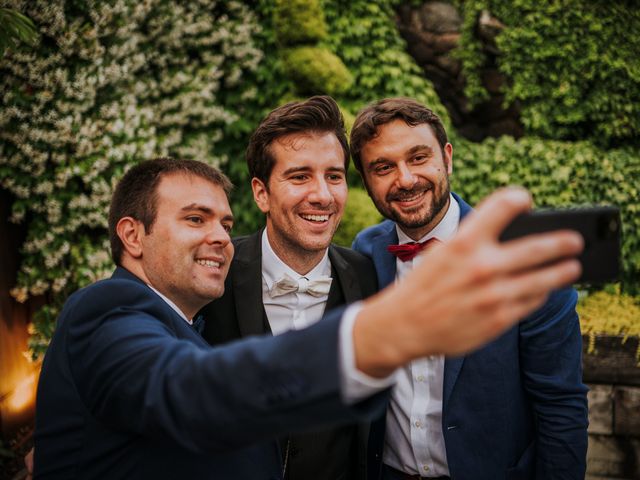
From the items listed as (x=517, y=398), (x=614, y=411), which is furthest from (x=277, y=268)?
(x=614, y=411)

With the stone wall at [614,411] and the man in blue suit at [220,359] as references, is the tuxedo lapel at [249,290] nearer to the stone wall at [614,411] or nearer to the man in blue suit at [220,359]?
the man in blue suit at [220,359]

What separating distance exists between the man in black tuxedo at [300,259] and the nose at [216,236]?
0.56 metres

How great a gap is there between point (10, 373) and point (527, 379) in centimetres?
427

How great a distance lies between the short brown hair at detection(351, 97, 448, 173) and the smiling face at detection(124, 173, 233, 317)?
100cm

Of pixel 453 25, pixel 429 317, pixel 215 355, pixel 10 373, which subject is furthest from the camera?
pixel 453 25

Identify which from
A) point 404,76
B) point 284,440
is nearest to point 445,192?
point 284,440

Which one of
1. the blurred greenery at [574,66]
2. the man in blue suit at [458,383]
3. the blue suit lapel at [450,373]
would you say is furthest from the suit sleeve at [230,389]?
the blurred greenery at [574,66]

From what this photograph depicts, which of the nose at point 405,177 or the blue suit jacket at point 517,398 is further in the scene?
the nose at point 405,177

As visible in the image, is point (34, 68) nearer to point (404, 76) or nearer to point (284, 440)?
point (284, 440)

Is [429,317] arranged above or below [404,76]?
below

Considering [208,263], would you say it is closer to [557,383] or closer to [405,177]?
[405,177]

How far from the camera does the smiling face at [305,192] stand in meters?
2.61

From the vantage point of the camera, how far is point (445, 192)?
2.66m

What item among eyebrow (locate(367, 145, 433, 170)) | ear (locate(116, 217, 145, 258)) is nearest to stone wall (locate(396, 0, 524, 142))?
eyebrow (locate(367, 145, 433, 170))
